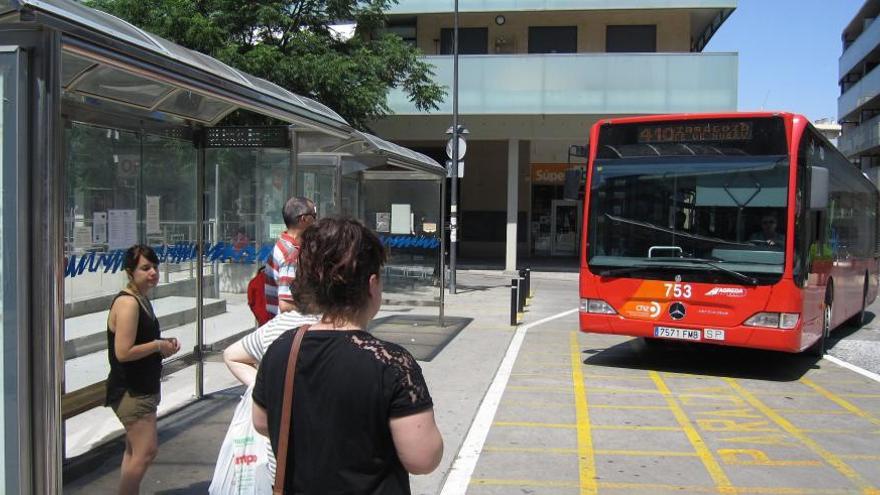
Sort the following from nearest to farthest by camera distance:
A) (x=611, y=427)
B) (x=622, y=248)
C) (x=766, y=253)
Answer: (x=611, y=427) < (x=766, y=253) < (x=622, y=248)

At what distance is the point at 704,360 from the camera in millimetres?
10117

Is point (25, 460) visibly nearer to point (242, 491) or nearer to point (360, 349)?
point (242, 491)

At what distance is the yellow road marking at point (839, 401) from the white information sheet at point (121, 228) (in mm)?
6781

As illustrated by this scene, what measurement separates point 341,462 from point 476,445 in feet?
13.7

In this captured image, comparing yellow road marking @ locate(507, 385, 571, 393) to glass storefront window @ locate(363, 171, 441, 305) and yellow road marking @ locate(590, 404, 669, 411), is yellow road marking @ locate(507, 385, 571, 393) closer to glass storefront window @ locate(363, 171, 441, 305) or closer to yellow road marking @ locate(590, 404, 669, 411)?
yellow road marking @ locate(590, 404, 669, 411)

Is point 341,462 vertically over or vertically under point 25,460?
over

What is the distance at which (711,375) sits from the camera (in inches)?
356

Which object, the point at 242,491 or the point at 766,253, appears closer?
the point at 242,491

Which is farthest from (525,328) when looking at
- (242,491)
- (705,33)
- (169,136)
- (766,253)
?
(705,33)

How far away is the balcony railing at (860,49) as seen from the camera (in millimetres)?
48344

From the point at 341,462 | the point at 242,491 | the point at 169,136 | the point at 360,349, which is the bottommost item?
the point at 242,491

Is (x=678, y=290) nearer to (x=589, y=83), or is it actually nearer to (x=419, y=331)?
(x=419, y=331)

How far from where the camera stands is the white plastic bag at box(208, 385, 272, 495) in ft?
9.15

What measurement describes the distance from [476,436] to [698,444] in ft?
6.05
